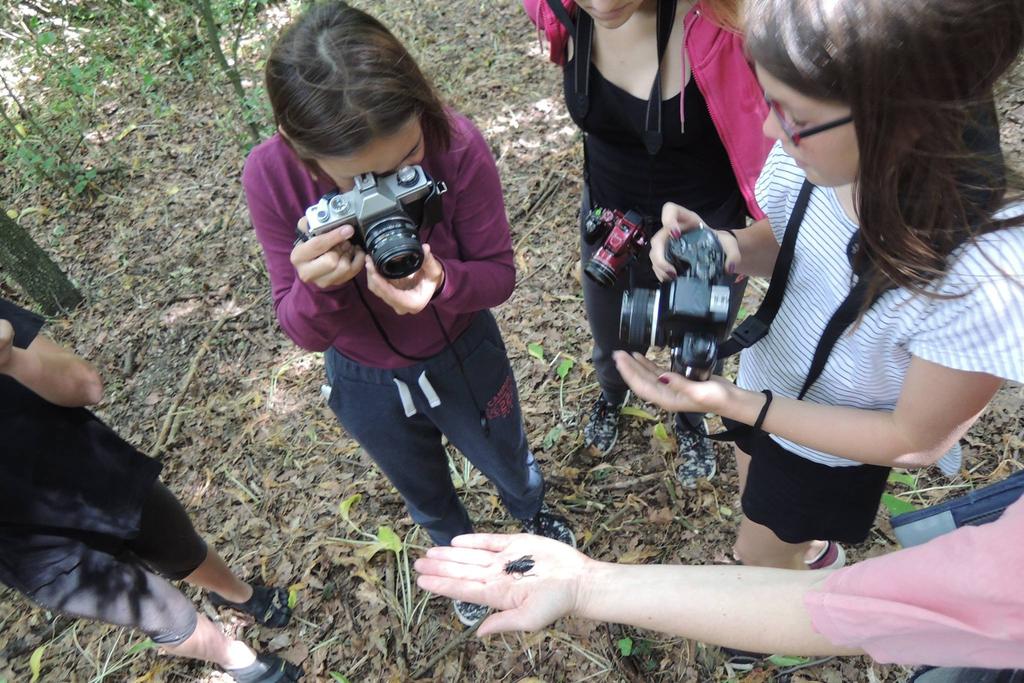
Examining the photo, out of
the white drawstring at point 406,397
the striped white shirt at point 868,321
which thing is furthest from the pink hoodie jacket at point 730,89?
the white drawstring at point 406,397

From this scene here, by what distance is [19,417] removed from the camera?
6.05ft

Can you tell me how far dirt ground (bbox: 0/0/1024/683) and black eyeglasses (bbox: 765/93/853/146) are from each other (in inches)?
79.2

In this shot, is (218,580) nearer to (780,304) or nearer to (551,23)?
(780,304)

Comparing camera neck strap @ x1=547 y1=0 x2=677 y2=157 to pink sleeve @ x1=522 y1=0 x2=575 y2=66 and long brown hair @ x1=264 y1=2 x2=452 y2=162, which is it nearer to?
pink sleeve @ x1=522 y1=0 x2=575 y2=66

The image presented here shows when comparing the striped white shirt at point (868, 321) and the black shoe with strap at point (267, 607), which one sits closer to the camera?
the striped white shirt at point (868, 321)

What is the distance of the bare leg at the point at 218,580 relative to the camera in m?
2.43

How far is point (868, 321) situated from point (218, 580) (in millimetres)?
2469

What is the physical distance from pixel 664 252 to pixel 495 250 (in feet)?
1.68

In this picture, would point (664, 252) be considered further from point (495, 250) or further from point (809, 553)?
point (809, 553)

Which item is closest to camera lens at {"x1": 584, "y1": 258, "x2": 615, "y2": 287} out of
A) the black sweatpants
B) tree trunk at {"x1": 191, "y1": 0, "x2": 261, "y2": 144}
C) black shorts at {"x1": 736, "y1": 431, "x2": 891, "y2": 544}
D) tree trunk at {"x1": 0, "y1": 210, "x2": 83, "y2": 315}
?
the black sweatpants

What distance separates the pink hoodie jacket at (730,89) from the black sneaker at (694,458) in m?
1.38

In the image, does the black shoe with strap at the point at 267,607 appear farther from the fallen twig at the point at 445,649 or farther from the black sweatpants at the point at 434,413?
the black sweatpants at the point at 434,413

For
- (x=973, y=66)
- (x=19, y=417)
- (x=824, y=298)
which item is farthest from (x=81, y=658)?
(x=973, y=66)

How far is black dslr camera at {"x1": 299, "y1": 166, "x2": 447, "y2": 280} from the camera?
1.56m
